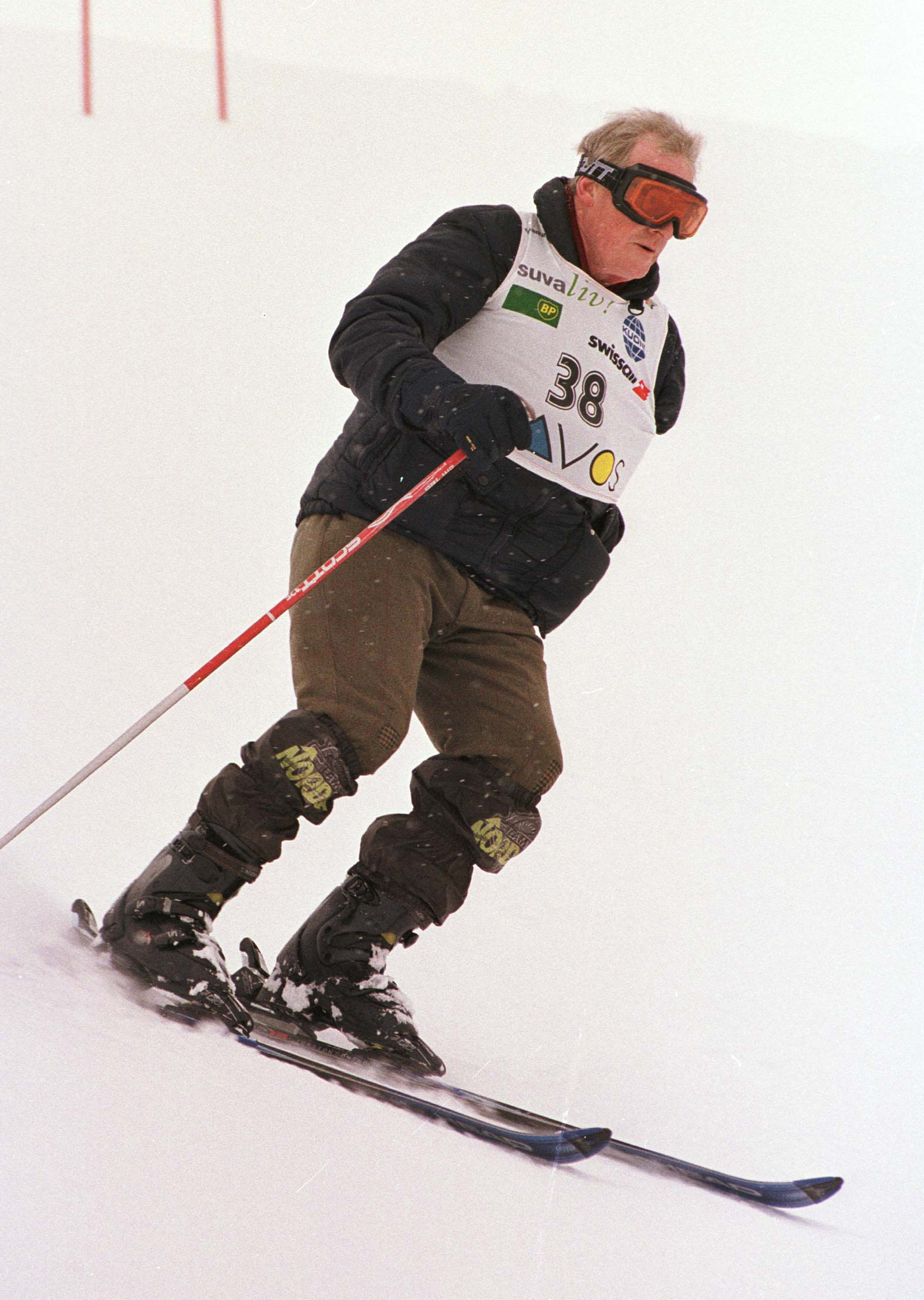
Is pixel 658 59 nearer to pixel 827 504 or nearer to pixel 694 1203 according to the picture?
pixel 827 504

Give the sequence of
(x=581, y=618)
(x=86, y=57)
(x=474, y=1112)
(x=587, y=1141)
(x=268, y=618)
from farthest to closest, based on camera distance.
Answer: (x=86, y=57) < (x=581, y=618) < (x=268, y=618) < (x=474, y=1112) < (x=587, y=1141)

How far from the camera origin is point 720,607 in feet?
10.3

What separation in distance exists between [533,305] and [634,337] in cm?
18

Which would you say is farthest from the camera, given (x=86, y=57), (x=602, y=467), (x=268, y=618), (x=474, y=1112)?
(x=86, y=57)

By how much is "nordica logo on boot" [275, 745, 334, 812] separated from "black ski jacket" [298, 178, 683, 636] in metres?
0.34

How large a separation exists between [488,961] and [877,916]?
2.91 feet

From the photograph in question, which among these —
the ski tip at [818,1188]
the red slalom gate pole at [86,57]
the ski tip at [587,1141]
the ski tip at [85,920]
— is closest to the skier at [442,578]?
the ski tip at [85,920]

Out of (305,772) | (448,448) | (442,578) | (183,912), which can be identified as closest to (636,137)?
(448,448)

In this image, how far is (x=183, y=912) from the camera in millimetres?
1484

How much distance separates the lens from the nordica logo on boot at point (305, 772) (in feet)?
4.72

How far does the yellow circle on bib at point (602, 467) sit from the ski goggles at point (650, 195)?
0.31 meters

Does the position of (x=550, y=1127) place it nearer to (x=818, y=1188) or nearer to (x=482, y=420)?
(x=818, y=1188)

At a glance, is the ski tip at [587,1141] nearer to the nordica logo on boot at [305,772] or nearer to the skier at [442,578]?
the skier at [442,578]

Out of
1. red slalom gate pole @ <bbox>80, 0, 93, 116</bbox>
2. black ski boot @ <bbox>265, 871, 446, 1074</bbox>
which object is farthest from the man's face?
red slalom gate pole @ <bbox>80, 0, 93, 116</bbox>
